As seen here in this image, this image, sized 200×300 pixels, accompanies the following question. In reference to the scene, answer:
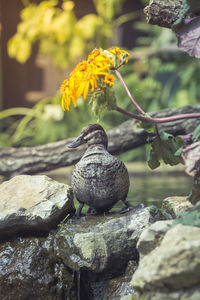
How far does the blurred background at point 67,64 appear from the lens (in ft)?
16.6

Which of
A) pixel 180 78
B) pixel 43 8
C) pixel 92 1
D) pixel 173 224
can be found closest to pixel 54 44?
pixel 43 8

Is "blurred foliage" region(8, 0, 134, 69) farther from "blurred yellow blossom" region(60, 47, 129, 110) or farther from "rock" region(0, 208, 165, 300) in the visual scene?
"rock" region(0, 208, 165, 300)

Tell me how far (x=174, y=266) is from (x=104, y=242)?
0.42 meters

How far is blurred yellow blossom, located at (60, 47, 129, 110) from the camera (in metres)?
1.46

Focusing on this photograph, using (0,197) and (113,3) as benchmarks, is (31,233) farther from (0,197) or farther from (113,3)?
(113,3)

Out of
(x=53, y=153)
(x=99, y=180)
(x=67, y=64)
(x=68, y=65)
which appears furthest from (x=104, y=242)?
(x=68, y=65)

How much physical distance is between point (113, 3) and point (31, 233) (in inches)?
174

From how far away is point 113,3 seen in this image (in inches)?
213

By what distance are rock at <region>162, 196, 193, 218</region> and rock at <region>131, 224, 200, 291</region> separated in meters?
0.45

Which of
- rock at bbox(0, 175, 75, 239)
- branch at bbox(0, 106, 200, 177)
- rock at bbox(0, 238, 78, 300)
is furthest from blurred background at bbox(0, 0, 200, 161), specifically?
rock at bbox(0, 238, 78, 300)

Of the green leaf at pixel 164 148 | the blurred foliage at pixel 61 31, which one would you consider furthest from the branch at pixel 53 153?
the blurred foliage at pixel 61 31

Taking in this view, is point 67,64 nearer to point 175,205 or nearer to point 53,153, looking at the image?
point 53,153

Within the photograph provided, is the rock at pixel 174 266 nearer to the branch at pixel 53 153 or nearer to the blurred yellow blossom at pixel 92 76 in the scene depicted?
the blurred yellow blossom at pixel 92 76

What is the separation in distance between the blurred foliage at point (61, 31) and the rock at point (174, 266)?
4024 millimetres
